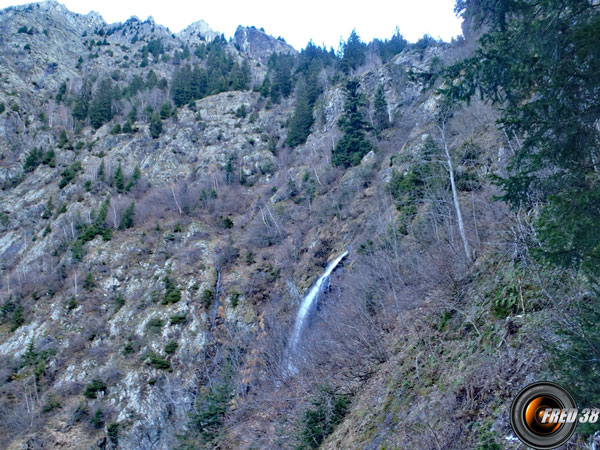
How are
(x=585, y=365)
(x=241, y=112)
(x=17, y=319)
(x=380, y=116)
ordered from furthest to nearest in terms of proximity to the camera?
(x=241, y=112) → (x=380, y=116) → (x=17, y=319) → (x=585, y=365)

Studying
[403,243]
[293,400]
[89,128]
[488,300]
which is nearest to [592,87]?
[488,300]

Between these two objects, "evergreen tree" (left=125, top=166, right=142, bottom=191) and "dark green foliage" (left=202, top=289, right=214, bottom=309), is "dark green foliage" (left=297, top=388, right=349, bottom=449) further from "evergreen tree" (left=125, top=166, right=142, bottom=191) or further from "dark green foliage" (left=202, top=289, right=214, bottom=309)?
"evergreen tree" (left=125, top=166, right=142, bottom=191)

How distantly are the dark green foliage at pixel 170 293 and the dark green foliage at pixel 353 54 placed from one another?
162 feet

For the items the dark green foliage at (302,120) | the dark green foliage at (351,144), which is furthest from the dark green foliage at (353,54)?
the dark green foliage at (351,144)

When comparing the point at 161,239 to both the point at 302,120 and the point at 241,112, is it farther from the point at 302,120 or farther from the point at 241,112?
the point at 241,112

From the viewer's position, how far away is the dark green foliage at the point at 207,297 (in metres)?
29.5

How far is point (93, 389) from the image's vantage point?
23.4 m

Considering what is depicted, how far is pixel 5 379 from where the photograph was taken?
85.8 ft

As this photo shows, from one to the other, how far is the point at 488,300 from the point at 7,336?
120 ft

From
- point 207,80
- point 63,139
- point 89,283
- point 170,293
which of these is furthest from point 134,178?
point 207,80

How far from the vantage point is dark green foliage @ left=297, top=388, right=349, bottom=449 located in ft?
30.0

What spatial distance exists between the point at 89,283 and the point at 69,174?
72.3 feet

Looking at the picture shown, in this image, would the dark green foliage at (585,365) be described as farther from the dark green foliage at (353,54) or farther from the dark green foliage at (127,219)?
the dark green foliage at (353,54)

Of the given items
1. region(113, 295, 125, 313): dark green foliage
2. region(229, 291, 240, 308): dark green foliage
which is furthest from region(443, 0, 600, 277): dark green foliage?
region(113, 295, 125, 313): dark green foliage
